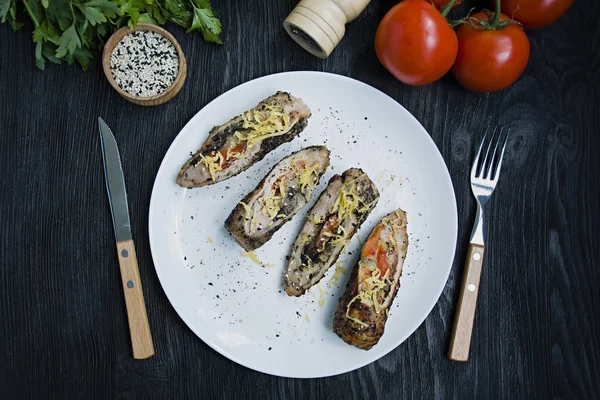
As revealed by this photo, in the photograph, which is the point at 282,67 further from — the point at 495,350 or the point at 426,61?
the point at 495,350

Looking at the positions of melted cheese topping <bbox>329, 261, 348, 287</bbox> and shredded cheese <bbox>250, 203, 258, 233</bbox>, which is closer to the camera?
shredded cheese <bbox>250, 203, 258, 233</bbox>

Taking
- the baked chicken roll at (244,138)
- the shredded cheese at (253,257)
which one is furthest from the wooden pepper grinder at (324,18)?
the shredded cheese at (253,257)

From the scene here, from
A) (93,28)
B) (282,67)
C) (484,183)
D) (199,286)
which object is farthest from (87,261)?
(484,183)

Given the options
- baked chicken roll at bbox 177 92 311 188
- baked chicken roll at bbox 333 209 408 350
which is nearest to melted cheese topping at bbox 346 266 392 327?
baked chicken roll at bbox 333 209 408 350

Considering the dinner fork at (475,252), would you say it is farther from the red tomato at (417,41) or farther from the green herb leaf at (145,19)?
the green herb leaf at (145,19)

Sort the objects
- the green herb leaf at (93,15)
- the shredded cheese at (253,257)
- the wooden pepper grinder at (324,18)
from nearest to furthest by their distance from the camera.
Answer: the green herb leaf at (93,15) → the wooden pepper grinder at (324,18) → the shredded cheese at (253,257)

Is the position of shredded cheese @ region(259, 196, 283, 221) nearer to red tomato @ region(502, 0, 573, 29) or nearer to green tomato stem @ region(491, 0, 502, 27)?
green tomato stem @ region(491, 0, 502, 27)
